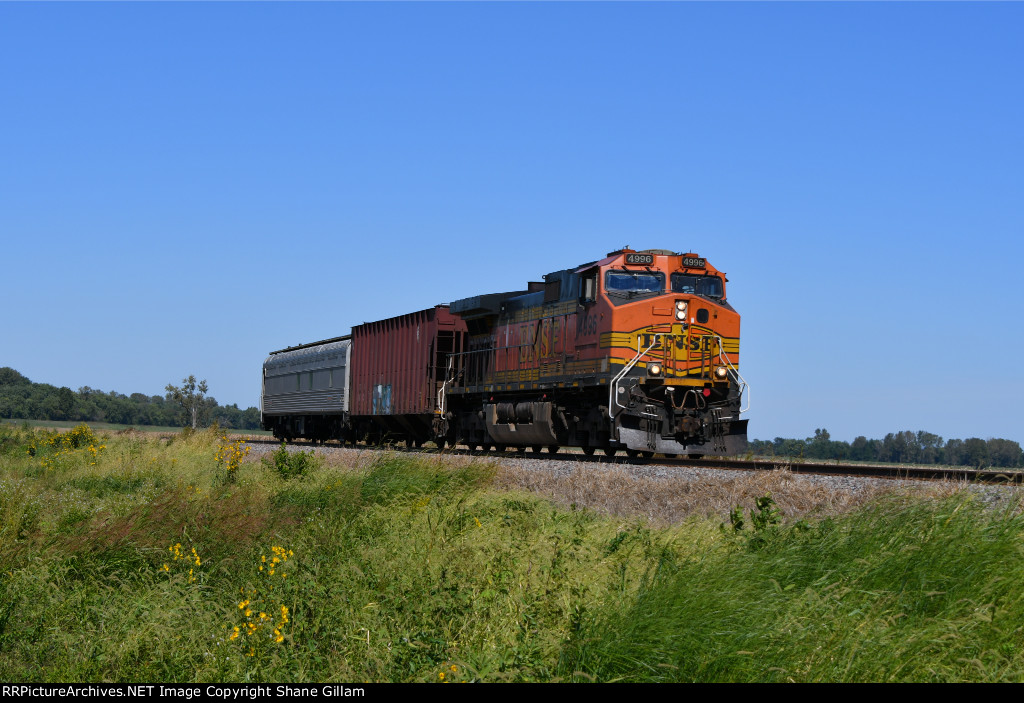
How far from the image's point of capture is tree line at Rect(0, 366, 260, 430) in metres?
121

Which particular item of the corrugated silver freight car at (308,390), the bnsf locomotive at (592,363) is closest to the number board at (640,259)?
the bnsf locomotive at (592,363)

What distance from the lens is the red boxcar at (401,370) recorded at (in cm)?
2686

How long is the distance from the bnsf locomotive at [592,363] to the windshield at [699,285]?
0.07 ft

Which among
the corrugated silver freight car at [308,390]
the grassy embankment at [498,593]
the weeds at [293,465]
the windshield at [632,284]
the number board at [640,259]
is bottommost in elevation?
the grassy embankment at [498,593]

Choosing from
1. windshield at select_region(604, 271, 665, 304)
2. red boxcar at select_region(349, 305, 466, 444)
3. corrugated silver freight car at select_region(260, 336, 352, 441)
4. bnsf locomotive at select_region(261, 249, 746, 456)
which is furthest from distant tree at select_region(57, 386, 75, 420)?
windshield at select_region(604, 271, 665, 304)

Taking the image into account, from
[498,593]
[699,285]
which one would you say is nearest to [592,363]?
[699,285]

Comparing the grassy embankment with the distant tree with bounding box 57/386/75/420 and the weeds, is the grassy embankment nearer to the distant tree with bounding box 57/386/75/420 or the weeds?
the weeds

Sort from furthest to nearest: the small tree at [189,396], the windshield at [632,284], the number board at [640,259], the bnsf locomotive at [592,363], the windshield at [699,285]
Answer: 1. the small tree at [189,396]
2. the windshield at [699,285]
3. the number board at [640,259]
4. the windshield at [632,284]
5. the bnsf locomotive at [592,363]

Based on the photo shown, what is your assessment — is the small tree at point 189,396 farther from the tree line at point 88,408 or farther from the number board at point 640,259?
the number board at point 640,259

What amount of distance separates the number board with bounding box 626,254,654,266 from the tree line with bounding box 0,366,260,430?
88864mm

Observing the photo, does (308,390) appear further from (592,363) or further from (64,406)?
(64,406)
